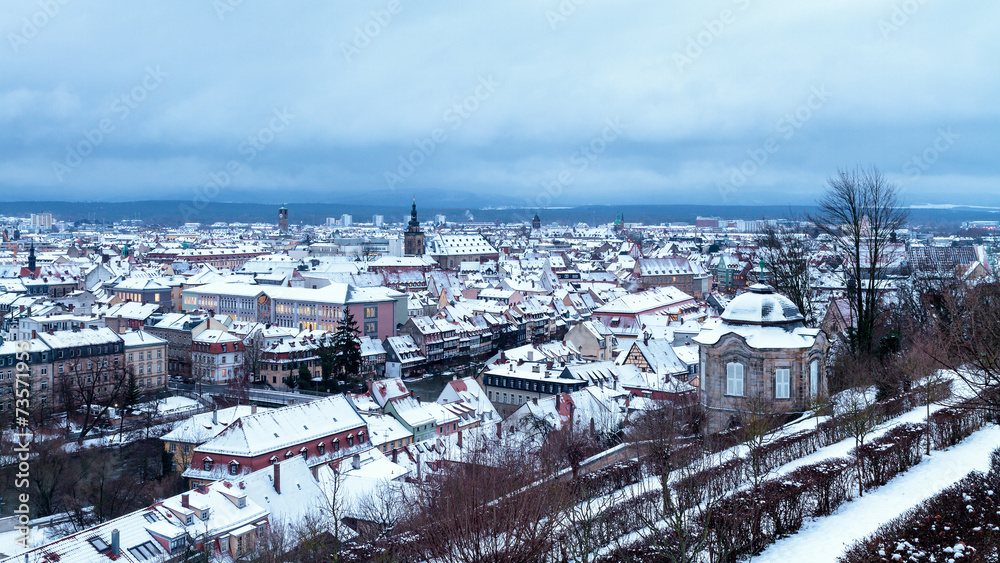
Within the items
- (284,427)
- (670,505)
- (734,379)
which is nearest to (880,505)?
(670,505)

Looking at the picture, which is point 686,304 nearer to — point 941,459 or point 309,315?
point 309,315

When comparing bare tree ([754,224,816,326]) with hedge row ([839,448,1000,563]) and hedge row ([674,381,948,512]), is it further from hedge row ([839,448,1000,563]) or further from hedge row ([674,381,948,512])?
hedge row ([839,448,1000,563])

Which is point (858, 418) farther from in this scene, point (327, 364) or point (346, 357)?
point (346, 357)

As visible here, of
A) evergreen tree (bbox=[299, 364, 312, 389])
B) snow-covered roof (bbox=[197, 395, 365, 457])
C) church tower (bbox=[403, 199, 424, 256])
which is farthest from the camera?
church tower (bbox=[403, 199, 424, 256])

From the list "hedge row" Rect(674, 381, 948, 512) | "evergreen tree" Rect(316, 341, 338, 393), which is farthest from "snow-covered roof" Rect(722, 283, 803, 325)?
"evergreen tree" Rect(316, 341, 338, 393)

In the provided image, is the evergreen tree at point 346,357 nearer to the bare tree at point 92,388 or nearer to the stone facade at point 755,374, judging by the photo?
the bare tree at point 92,388

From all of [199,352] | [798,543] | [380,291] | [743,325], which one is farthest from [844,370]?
[380,291]

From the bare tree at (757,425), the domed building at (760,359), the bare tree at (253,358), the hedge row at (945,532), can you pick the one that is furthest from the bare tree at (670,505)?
the bare tree at (253,358)

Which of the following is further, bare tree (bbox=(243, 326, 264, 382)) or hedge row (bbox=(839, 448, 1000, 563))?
bare tree (bbox=(243, 326, 264, 382))
